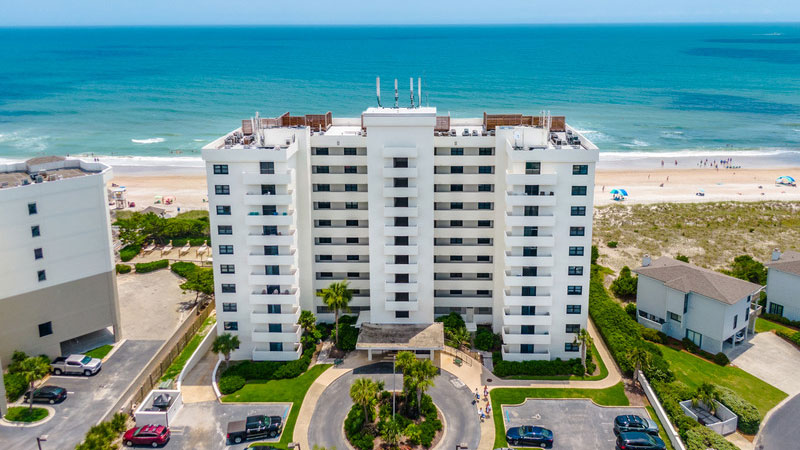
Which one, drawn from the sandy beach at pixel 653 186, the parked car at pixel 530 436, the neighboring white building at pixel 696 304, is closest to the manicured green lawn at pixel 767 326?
the neighboring white building at pixel 696 304

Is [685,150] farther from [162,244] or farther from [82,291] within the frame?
[82,291]

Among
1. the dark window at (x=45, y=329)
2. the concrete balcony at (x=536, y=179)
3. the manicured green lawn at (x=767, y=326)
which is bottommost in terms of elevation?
the manicured green lawn at (x=767, y=326)

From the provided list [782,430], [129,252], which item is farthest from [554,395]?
[129,252]

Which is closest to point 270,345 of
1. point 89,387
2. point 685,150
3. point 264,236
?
point 264,236

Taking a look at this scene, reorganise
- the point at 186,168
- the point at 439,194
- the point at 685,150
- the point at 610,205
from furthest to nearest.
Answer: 1. the point at 685,150
2. the point at 186,168
3. the point at 610,205
4. the point at 439,194

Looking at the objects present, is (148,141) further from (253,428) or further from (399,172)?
(253,428)

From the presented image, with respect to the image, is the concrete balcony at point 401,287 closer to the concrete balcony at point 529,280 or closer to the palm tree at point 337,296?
the palm tree at point 337,296

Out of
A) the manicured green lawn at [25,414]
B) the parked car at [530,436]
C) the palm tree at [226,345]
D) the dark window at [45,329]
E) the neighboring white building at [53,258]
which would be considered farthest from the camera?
the palm tree at [226,345]
